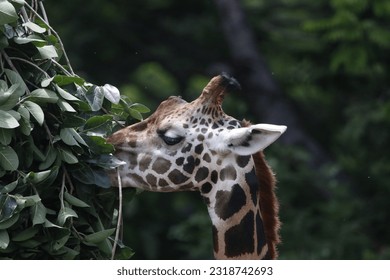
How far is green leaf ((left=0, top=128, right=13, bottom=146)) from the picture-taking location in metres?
4.50

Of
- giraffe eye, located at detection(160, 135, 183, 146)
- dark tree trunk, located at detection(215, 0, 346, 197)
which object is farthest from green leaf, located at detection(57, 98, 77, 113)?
dark tree trunk, located at detection(215, 0, 346, 197)

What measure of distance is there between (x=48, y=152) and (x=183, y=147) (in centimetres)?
57

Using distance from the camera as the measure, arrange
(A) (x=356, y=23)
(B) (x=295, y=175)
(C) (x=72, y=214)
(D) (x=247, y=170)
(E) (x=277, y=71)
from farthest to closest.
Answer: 1. (E) (x=277, y=71)
2. (B) (x=295, y=175)
3. (A) (x=356, y=23)
4. (D) (x=247, y=170)
5. (C) (x=72, y=214)

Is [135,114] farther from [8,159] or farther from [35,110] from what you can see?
[8,159]

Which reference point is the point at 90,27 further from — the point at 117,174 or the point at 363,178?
the point at 117,174

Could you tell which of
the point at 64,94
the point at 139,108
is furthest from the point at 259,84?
the point at 64,94

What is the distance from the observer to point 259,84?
39.4ft

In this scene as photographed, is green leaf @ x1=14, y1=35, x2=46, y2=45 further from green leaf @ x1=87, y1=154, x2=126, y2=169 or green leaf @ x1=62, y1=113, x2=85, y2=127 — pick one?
green leaf @ x1=87, y1=154, x2=126, y2=169

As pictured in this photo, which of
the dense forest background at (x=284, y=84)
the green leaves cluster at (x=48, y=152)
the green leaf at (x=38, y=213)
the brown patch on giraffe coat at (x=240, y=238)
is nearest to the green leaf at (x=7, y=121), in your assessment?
the green leaves cluster at (x=48, y=152)

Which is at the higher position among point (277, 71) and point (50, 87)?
point (50, 87)

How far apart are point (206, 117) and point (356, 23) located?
5.54 metres

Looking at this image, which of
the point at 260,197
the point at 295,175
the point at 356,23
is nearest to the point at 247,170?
the point at 260,197

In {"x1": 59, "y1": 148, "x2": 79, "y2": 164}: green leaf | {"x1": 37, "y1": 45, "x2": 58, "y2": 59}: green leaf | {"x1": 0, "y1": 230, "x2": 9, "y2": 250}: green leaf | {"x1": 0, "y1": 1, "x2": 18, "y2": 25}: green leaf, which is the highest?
{"x1": 0, "y1": 1, "x2": 18, "y2": 25}: green leaf

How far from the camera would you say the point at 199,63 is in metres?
12.6
